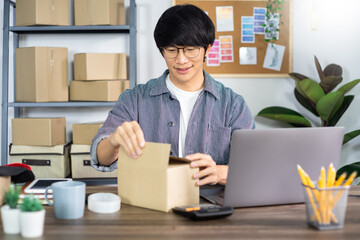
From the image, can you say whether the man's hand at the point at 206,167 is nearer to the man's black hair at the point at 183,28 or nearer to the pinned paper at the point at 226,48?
the man's black hair at the point at 183,28

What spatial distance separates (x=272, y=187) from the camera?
115 cm

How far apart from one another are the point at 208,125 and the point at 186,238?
85cm

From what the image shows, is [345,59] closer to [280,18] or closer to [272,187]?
[280,18]

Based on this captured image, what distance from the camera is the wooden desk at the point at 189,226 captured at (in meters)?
0.91

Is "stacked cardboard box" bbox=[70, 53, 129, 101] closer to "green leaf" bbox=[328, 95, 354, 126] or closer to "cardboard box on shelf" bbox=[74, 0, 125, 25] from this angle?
"cardboard box on shelf" bbox=[74, 0, 125, 25]

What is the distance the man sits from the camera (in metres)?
1.57

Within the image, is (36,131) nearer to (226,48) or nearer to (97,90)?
(97,90)

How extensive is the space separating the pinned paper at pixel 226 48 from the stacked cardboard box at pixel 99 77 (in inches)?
30.1

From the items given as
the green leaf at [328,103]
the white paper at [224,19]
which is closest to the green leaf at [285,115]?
the green leaf at [328,103]

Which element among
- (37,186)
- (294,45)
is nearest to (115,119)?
(37,186)

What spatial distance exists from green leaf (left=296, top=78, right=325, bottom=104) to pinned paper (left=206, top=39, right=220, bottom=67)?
0.67 meters

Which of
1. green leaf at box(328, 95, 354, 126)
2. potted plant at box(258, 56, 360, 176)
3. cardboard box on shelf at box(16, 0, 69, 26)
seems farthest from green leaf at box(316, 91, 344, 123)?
cardboard box on shelf at box(16, 0, 69, 26)

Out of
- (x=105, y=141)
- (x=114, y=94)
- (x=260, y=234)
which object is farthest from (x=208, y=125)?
(x=114, y=94)

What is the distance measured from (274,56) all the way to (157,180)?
2284 millimetres
